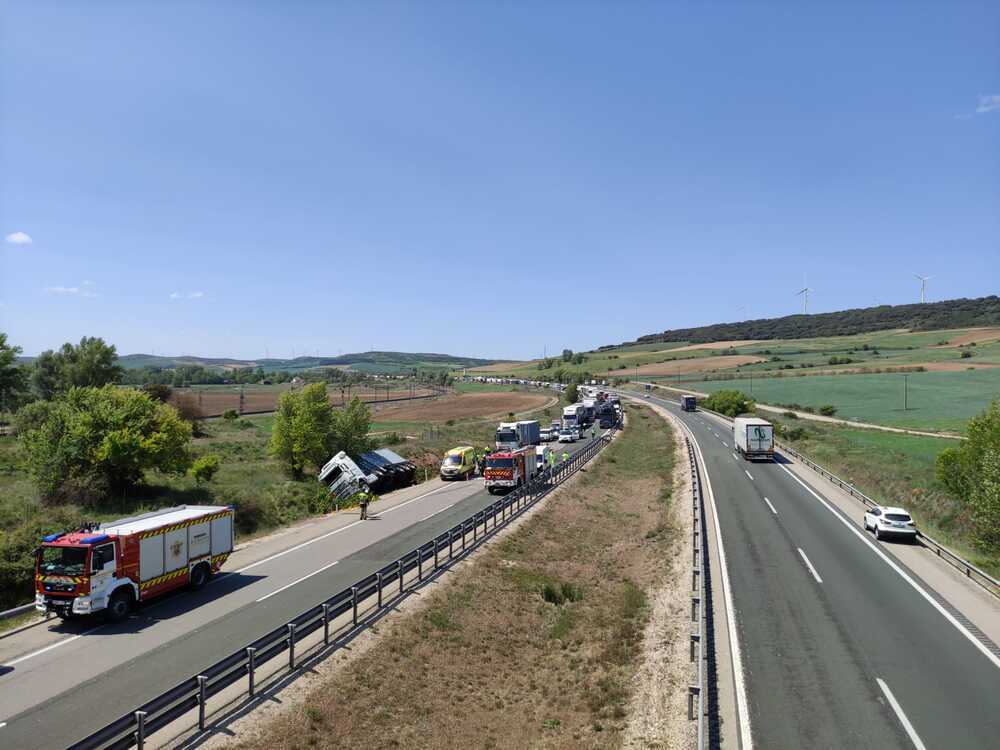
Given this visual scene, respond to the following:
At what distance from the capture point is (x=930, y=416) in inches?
3514

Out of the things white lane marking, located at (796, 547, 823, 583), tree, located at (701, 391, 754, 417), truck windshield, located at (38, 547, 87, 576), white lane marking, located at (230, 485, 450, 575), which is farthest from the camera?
tree, located at (701, 391, 754, 417)

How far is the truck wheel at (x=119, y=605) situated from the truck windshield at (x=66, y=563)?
4.83ft

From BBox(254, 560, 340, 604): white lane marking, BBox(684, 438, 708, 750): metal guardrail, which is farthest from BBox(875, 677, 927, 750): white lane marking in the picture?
BBox(254, 560, 340, 604): white lane marking

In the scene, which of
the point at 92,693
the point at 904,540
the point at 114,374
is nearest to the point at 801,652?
the point at 904,540

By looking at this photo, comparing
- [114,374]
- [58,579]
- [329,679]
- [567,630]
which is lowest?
[567,630]

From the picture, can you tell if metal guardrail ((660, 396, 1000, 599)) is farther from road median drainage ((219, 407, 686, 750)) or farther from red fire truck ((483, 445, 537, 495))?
red fire truck ((483, 445, 537, 495))

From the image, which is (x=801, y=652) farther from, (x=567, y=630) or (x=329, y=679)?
(x=329, y=679)

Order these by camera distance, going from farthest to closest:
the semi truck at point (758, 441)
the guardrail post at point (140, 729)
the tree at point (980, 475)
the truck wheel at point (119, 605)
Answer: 1. the semi truck at point (758, 441)
2. the tree at point (980, 475)
3. the truck wheel at point (119, 605)
4. the guardrail post at point (140, 729)

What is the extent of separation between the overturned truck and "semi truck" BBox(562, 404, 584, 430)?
3119 cm

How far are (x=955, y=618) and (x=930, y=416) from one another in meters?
85.5

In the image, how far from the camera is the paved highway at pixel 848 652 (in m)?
13.0

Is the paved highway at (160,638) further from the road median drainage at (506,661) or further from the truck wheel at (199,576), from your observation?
the road median drainage at (506,661)

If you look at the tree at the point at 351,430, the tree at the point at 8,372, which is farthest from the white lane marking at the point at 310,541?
the tree at the point at 8,372

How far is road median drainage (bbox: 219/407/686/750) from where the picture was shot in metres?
14.3
